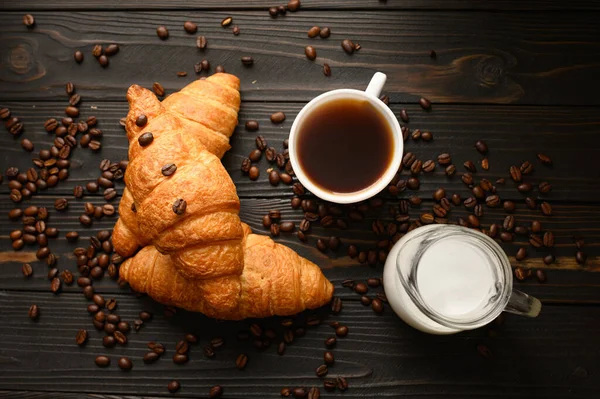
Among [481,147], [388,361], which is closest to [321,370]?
[388,361]

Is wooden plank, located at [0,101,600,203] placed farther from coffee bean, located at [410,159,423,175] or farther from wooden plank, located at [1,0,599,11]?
wooden plank, located at [1,0,599,11]

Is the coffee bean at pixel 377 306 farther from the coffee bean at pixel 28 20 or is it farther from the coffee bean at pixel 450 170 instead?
the coffee bean at pixel 28 20

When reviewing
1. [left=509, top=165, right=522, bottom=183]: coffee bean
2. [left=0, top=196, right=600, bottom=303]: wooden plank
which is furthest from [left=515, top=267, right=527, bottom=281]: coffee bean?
[left=509, top=165, right=522, bottom=183]: coffee bean

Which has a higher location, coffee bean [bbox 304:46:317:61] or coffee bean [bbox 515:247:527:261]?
coffee bean [bbox 304:46:317:61]

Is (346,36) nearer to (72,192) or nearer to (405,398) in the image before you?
(72,192)

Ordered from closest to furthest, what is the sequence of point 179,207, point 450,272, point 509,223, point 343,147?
point 179,207, point 450,272, point 343,147, point 509,223

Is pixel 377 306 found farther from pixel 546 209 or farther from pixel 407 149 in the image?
pixel 546 209
